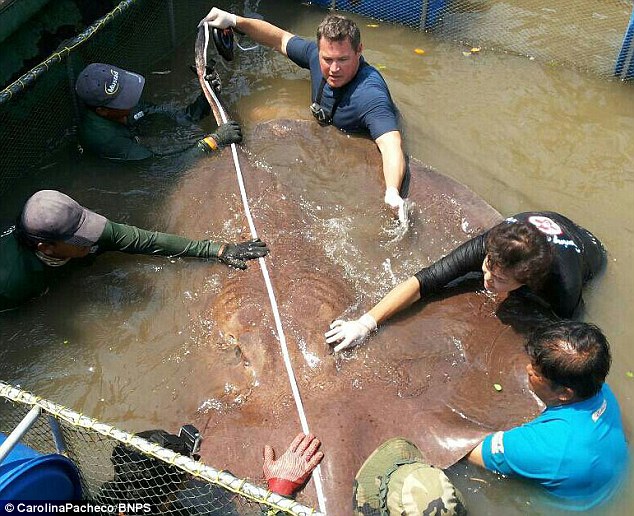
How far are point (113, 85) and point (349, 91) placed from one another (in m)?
2.17

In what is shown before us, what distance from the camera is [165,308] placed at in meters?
4.66

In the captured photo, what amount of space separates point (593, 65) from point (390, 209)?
3936 millimetres

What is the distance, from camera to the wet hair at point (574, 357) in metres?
3.45

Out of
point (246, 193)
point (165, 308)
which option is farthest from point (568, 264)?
point (165, 308)

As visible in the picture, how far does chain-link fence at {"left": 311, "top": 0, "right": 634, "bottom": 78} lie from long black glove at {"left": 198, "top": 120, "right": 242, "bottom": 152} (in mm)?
3479

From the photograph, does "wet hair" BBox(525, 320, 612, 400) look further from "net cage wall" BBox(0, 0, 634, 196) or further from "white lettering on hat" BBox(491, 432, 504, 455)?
"net cage wall" BBox(0, 0, 634, 196)

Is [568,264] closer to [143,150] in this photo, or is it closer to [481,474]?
[481,474]

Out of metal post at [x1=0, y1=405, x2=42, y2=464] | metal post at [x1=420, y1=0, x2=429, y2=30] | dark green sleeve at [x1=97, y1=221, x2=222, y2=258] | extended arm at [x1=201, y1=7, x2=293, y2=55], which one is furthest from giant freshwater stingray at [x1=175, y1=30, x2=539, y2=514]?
metal post at [x1=420, y1=0, x2=429, y2=30]

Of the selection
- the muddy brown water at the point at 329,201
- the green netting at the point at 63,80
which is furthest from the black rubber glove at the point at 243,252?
the green netting at the point at 63,80

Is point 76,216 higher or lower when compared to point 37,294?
higher

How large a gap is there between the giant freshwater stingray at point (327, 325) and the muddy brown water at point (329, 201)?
0.04 meters

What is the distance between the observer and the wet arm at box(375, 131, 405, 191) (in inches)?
201

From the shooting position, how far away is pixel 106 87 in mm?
5602

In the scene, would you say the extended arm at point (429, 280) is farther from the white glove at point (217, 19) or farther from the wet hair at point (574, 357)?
the white glove at point (217, 19)
